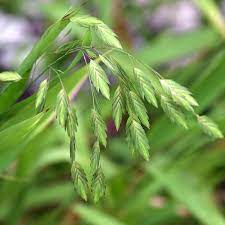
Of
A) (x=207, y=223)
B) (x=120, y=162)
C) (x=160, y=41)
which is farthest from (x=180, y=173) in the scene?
(x=160, y=41)

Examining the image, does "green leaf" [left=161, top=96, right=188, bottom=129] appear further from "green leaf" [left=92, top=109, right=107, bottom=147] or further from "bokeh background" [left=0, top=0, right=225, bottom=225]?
"bokeh background" [left=0, top=0, right=225, bottom=225]

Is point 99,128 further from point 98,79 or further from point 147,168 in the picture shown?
point 147,168

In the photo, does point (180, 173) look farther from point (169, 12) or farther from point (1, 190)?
point (169, 12)

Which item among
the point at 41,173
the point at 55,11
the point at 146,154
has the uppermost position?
the point at 146,154

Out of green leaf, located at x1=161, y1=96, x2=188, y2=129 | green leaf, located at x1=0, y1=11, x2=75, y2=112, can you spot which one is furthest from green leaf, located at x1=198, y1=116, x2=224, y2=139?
green leaf, located at x1=0, y1=11, x2=75, y2=112

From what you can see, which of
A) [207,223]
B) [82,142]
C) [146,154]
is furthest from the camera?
[82,142]

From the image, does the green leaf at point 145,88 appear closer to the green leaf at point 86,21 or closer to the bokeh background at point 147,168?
the green leaf at point 86,21

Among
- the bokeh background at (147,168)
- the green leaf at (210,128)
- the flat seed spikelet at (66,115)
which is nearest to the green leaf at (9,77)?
the flat seed spikelet at (66,115)

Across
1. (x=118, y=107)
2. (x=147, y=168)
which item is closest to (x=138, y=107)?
(x=118, y=107)
